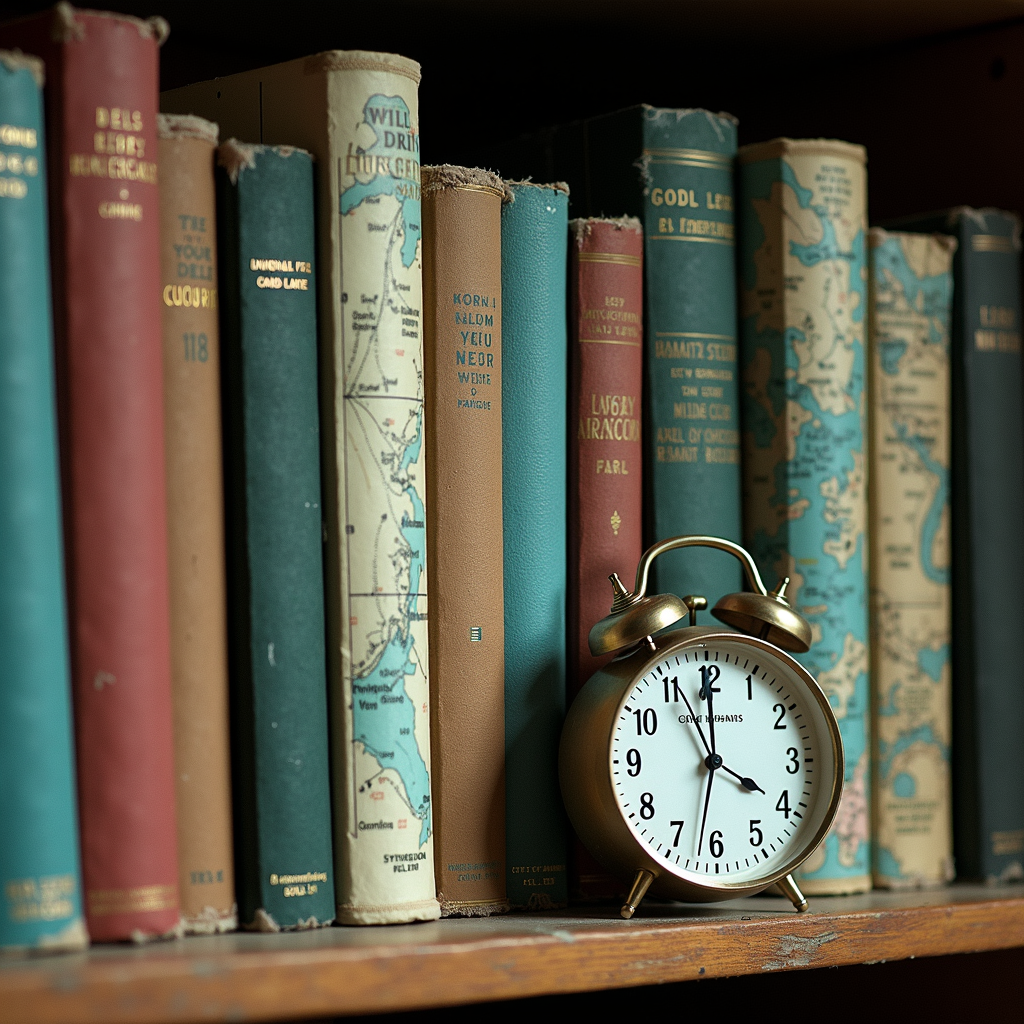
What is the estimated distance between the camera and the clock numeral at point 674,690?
85 centimetres

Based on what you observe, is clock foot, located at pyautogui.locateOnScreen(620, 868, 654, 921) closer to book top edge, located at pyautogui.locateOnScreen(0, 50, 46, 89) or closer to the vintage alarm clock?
the vintage alarm clock

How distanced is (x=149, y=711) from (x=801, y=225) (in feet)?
1.79

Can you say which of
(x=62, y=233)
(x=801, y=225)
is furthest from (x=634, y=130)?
(x=62, y=233)

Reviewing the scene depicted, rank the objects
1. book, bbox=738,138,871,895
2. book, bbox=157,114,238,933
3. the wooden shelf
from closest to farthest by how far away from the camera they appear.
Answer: the wooden shelf < book, bbox=157,114,238,933 < book, bbox=738,138,871,895

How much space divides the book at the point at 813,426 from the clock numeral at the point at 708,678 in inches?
4.2

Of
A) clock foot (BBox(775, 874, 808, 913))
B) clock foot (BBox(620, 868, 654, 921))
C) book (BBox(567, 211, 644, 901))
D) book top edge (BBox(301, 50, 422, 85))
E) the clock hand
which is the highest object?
book top edge (BBox(301, 50, 422, 85))

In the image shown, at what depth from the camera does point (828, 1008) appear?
45.7 inches

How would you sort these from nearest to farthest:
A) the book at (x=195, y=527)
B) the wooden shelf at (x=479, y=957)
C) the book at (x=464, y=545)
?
the wooden shelf at (x=479, y=957) → the book at (x=195, y=527) → the book at (x=464, y=545)

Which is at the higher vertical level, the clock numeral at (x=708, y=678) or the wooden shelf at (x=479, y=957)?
the clock numeral at (x=708, y=678)

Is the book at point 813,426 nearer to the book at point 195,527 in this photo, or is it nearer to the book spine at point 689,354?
the book spine at point 689,354

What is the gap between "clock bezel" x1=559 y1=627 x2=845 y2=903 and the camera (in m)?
0.82

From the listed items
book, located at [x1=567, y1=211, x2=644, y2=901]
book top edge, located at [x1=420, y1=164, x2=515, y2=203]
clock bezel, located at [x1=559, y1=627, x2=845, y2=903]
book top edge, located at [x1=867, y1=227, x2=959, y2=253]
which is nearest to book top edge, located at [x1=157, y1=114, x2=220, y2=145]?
book top edge, located at [x1=420, y1=164, x2=515, y2=203]

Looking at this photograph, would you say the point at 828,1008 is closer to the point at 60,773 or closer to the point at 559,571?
the point at 559,571

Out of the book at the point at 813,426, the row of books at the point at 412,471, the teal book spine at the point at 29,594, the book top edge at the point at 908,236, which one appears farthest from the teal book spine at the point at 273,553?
the book top edge at the point at 908,236
